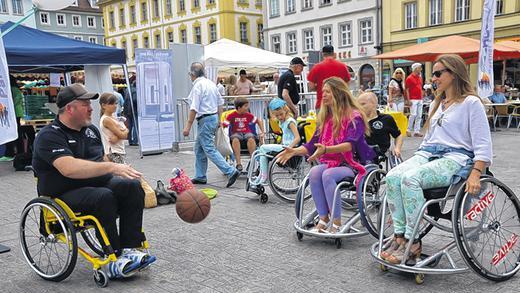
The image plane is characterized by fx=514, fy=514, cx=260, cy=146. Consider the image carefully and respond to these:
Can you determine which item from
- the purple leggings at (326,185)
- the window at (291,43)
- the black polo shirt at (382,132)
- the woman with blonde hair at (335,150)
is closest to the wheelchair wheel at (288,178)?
the black polo shirt at (382,132)

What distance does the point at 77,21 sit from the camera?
6681cm

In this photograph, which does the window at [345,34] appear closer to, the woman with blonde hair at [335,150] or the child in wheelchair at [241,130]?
the child in wheelchair at [241,130]

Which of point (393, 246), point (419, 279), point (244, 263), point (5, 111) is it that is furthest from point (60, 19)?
point (419, 279)

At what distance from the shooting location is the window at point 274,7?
42656 mm

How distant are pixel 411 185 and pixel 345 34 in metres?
35.3

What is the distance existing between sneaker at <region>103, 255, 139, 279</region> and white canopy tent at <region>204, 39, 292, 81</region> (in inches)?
398

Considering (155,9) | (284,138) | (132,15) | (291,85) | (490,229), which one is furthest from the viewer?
(132,15)

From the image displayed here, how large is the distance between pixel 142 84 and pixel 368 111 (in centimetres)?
633

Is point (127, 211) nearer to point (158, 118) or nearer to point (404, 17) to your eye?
point (158, 118)

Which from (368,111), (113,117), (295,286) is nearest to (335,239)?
(295,286)

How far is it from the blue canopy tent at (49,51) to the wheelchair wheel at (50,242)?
5430 millimetres

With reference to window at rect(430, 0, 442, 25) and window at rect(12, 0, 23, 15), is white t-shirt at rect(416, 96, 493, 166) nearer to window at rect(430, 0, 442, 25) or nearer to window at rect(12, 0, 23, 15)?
window at rect(430, 0, 442, 25)

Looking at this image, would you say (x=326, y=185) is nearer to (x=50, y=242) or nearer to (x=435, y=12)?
(x=50, y=242)

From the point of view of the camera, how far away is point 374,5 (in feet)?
114
